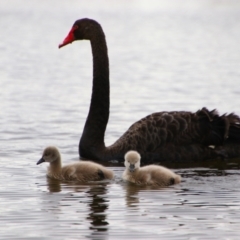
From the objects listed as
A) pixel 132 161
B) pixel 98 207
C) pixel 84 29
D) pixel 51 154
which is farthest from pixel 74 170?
pixel 84 29

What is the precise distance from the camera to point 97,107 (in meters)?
9.78

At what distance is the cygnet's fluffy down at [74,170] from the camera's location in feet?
26.7

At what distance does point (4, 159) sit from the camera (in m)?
9.35

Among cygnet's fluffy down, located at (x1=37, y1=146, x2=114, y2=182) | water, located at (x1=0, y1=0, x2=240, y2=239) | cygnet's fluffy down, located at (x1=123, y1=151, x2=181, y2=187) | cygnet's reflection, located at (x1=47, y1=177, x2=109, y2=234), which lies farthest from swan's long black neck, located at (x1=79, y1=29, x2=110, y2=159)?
cygnet's fluffy down, located at (x1=123, y1=151, x2=181, y2=187)

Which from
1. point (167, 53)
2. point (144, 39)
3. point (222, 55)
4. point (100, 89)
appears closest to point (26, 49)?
point (167, 53)

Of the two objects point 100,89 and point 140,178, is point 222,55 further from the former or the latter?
point 140,178

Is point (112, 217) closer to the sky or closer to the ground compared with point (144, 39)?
closer to the ground

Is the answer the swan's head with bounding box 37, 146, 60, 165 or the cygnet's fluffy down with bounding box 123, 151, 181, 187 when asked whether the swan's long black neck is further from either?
the cygnet's fluffy down with bounding box 123, 151, 181, 187

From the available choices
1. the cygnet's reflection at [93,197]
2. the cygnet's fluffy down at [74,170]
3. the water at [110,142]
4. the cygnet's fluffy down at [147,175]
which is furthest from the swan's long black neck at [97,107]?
the cygnet's fluffy down at [147,175]

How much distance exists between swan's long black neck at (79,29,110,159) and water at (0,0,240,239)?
0.81 feet

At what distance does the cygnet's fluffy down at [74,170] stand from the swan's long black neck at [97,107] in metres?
1.04

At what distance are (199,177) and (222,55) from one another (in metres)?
18.0

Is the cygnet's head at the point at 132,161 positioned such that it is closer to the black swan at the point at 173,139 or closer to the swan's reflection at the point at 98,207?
the swan's reflection at the point at 98,207

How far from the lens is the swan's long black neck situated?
9.47m
